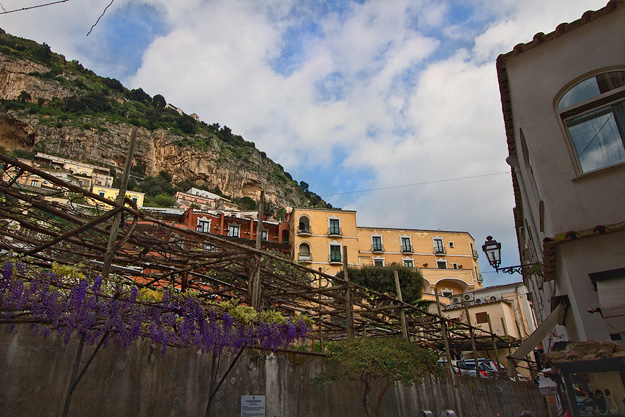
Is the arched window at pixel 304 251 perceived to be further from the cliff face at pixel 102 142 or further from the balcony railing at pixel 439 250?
the cliff face at pixel 102 142

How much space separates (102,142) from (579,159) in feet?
295

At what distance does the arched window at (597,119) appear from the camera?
7.06 m

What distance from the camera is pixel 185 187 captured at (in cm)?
8406

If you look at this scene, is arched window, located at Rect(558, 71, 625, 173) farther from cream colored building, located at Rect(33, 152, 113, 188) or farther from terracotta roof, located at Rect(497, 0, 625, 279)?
cream colored building, located at Rect(33, 152, 113, 188)

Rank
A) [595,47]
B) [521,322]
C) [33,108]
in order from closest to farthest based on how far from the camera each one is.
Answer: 1. [595,47]
2. [521,322]
3. [33,108]

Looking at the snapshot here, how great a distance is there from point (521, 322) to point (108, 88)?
113 meters

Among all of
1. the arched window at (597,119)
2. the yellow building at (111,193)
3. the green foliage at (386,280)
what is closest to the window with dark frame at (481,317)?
the green foliage at (386,280)

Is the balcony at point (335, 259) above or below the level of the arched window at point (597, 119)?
above

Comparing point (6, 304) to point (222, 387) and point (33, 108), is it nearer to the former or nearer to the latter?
point (222, 387)

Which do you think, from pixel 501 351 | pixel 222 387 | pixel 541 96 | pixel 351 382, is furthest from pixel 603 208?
pixel 501 351

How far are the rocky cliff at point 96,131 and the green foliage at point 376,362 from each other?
275 feet

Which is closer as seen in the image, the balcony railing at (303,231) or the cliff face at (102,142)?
the balcony railing at (303,231)

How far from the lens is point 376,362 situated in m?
7.38

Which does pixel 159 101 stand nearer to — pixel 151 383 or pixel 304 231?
pixel 304 231
